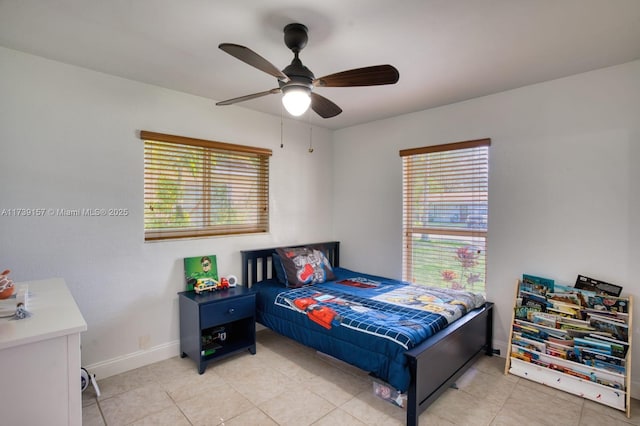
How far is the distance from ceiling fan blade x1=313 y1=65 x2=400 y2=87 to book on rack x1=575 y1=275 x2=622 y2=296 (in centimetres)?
218

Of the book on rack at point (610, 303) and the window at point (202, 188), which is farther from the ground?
the window at point (202, 188)

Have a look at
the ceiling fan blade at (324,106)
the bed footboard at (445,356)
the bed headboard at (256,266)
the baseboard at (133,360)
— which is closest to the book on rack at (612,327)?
the bed footboard at (445,356)

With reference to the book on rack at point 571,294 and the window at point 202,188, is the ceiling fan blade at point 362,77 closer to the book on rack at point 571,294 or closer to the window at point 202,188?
the window at point 202,188

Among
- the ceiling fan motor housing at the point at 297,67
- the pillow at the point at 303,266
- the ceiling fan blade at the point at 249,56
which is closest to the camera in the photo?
the ceiling fan blade at the point at 249,56

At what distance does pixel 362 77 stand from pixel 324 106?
19.2 inches

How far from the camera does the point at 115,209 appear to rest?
104 inches

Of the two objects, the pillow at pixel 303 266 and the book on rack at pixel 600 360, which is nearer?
the book on rack at pixel 600 360

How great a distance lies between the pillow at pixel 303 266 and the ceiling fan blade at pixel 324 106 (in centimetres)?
159

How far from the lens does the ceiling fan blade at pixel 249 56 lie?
1499mm

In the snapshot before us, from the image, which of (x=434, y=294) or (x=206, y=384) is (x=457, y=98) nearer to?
(x=434, y=294)

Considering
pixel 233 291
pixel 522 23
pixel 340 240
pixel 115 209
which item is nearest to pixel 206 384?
pixel 233 291

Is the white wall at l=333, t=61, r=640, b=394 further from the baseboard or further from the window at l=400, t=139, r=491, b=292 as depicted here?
the baseboard

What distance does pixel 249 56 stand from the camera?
1.58 metres

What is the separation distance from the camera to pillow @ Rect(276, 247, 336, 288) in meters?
3.27
